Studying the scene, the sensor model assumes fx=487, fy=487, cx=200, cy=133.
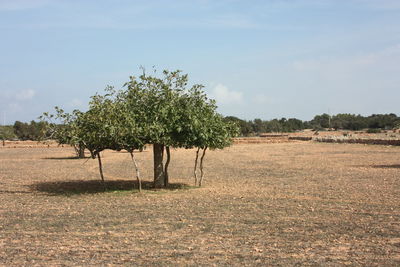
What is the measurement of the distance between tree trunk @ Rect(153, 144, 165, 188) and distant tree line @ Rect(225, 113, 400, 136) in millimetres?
86337

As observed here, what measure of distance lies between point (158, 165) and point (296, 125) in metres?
136

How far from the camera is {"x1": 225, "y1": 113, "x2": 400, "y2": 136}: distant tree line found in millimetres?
117312

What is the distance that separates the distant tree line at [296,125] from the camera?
355 ft

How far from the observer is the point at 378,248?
9.40 metres

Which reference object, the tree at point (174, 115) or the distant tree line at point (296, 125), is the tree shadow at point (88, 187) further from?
the distant tree line at point (296, 125)

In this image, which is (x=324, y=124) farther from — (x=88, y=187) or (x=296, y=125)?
(x=88, y=187)

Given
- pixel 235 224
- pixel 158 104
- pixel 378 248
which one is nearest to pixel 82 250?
pixel 235 224

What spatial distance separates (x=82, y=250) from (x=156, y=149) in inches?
423

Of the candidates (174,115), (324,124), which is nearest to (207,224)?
(174,115)

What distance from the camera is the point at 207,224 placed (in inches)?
473

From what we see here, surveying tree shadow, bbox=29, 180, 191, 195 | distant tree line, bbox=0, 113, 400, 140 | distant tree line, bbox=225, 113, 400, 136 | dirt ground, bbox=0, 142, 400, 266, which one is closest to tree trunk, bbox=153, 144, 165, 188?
tree shadow, bbox=29, 180, 191, 195

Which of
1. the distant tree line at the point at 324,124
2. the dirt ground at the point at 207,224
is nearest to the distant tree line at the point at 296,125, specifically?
the distant tree line at the point at 324,124

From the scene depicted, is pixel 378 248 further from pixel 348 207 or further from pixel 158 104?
pixel 158 104

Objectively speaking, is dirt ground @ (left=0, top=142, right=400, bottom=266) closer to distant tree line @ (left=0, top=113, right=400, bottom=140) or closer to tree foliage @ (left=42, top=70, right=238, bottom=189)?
tree foliage @ (left=42, top=70, right=238, bottom=189)
